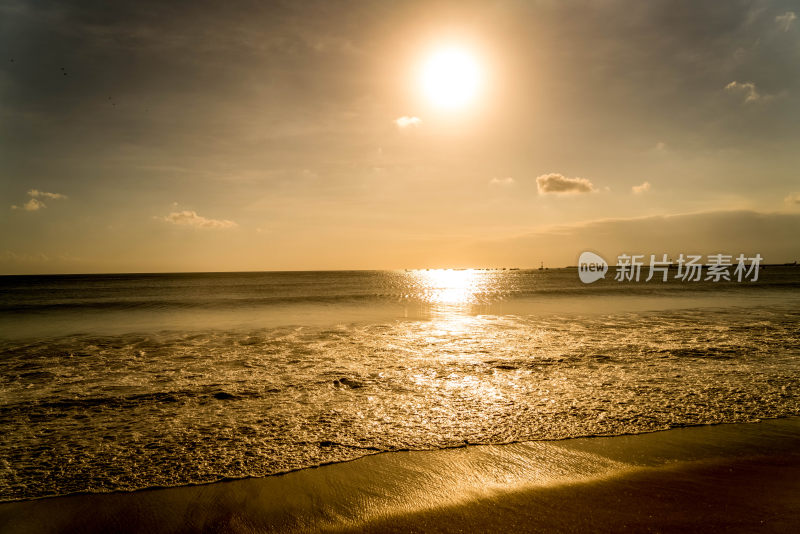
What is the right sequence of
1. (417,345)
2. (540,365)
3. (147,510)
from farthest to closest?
(417,345) → (540,365) → (147,510)

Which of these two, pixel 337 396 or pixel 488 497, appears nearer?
pixel 488 497

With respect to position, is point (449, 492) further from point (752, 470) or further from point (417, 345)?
point (417, 345)

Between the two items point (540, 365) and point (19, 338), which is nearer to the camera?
point (540, 365)

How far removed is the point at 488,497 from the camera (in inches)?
174

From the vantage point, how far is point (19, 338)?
18469 mm

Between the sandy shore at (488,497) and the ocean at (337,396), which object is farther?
the ocean at (337,396)

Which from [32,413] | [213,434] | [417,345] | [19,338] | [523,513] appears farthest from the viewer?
[19,338]

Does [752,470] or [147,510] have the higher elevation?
[752,470]

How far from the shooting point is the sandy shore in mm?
3982

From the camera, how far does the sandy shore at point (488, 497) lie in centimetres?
398

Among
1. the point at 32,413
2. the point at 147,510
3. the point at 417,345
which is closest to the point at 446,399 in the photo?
the point at 147,510

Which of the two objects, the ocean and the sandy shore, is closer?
the sandy shore

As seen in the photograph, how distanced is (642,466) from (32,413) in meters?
10.4

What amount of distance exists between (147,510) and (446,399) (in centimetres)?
504
